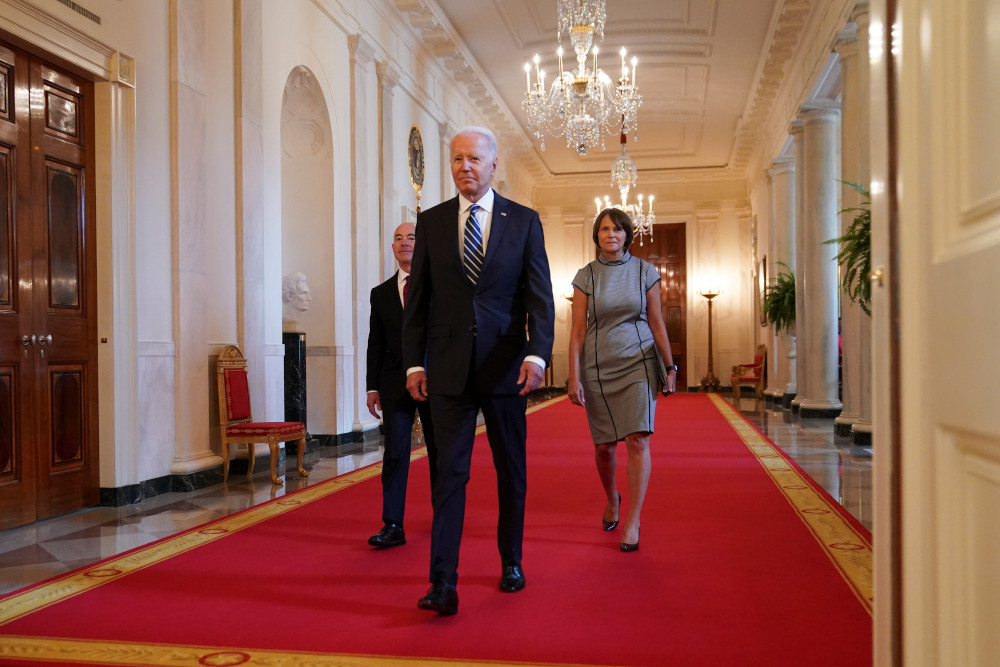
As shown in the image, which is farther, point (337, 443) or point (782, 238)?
point (782, 238)

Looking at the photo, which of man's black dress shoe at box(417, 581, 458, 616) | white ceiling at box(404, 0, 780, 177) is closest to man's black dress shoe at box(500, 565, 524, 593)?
man's black dress shoe at box(417, 581, 458, 616)

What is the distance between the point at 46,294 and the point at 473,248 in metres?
3.35

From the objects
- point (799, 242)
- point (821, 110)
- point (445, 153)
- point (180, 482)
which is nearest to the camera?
point (180, 482)

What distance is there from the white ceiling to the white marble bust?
12.6ft

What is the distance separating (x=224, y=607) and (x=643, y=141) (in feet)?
51.6

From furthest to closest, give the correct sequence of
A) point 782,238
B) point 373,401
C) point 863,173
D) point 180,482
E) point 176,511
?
point 782,238 → point 863,173 → point 180,482 → point 176,511 → point 373,401

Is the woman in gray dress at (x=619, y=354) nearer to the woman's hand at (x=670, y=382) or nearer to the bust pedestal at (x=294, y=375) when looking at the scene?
the woman's hand at (x=670, y=382)

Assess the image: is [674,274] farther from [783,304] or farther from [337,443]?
[337,443]

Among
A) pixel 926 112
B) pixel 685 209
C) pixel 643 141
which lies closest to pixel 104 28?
pixel 926 112

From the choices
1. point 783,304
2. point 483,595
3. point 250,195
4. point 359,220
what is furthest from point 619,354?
point 783,304

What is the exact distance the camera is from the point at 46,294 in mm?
5113

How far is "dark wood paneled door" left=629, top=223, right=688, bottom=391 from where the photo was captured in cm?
1977

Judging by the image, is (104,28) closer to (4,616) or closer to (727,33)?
(4,616)

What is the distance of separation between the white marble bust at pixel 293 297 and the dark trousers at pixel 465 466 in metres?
5.56
